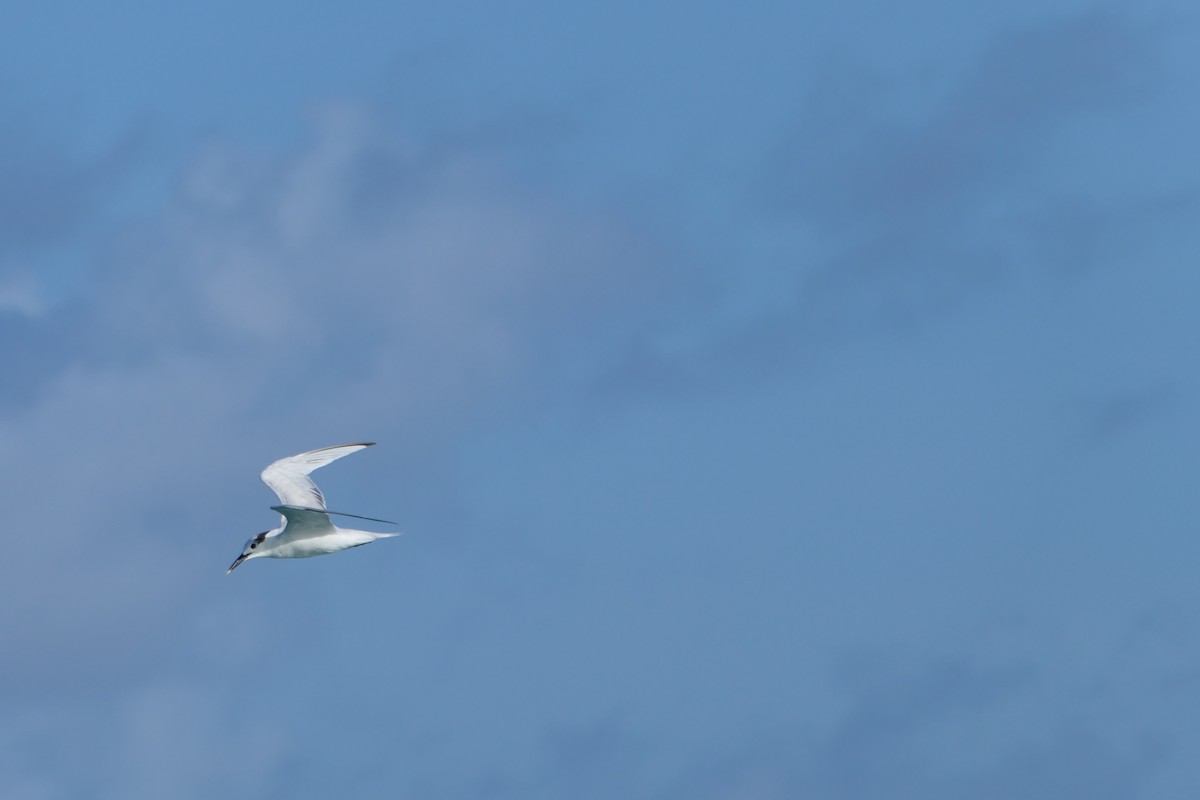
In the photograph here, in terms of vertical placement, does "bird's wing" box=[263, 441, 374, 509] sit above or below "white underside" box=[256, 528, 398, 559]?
above

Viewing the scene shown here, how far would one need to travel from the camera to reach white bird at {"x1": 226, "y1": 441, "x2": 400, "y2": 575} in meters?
95.6

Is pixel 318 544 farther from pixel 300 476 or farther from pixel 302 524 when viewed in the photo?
pixel 300 476

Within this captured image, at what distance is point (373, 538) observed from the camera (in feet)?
312

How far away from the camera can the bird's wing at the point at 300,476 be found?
97.7m

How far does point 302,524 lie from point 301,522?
0.33 m

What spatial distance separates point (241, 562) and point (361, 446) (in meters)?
8.96

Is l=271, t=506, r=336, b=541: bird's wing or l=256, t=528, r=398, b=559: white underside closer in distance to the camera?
l=271, t=506, r=336, b=541: bird's wing

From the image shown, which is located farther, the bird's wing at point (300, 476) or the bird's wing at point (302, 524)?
the bird's wing at point (300, 476)

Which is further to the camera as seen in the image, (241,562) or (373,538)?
(241,562)

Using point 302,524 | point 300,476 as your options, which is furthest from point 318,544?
point 300,476

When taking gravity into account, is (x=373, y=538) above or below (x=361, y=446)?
below

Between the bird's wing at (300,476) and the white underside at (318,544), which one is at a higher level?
the bird's wing at (300,476)

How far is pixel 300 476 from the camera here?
3917 inches

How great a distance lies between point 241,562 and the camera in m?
102
